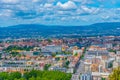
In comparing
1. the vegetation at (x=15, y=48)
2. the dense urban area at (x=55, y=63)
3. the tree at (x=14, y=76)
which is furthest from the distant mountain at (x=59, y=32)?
the tree at (x=14, y=76)

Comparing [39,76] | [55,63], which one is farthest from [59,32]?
[39,76]

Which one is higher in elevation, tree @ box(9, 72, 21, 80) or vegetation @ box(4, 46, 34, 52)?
vegetation @ box(4, 46, 34, 52)

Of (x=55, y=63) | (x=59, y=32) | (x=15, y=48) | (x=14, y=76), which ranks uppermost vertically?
(x=59, y=32)

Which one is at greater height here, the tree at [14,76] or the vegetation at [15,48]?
the vegetation at [15,48]

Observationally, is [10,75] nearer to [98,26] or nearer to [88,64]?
[88,64]

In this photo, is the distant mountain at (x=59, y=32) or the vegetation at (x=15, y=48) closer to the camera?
the vegetation at (x=15, y=48)

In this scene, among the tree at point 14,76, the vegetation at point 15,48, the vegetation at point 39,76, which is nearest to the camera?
the vegetation at point 39,76

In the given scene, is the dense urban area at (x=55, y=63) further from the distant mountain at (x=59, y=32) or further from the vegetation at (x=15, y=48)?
the distant mountain at (x=59, y=32)

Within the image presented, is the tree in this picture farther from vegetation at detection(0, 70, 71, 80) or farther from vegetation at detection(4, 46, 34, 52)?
vegetation at detection(4, 46, 34, 52)

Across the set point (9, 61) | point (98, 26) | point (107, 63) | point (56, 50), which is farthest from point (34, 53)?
point (98, 26)

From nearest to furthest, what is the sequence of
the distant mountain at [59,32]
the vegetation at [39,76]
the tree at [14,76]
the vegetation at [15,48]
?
the vegetation at [39,76], the tree at [14,76], the vegetation at [15,48], the distant mountain at [59,32]

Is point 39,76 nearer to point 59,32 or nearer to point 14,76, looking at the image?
point 14,76

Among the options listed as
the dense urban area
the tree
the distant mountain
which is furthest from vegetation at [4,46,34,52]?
the distant mountain
